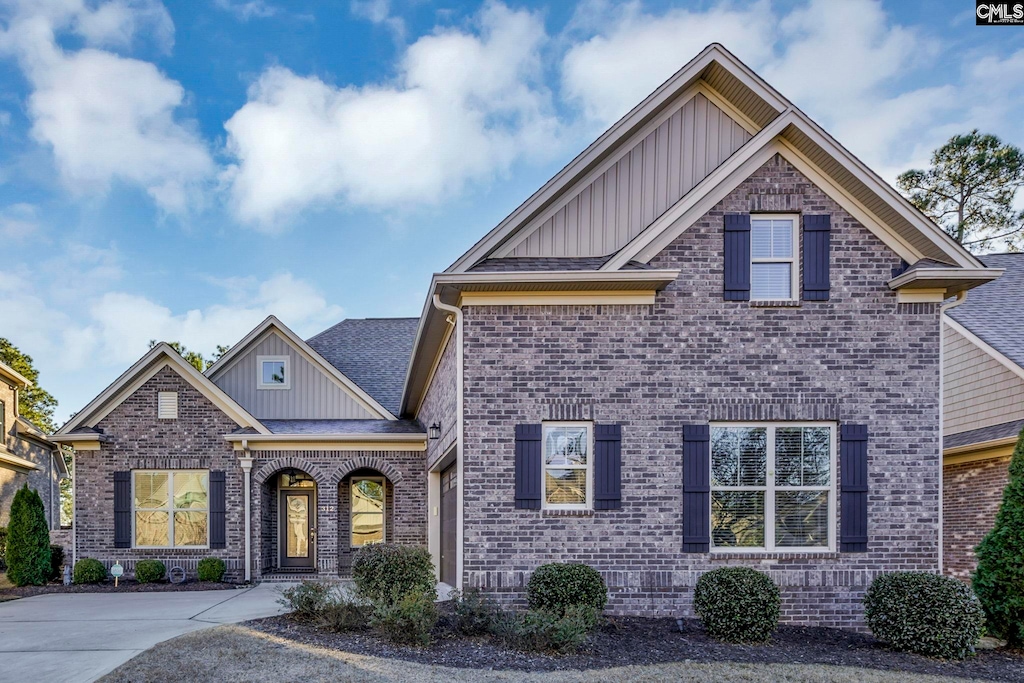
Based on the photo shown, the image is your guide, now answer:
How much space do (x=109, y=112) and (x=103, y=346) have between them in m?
24.2

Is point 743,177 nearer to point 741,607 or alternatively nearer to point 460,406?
point 460,406

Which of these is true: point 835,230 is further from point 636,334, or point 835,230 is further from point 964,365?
point 964,365

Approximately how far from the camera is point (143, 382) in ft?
48.2

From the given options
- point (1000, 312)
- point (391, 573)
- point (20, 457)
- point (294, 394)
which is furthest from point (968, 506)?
point (20, 457)

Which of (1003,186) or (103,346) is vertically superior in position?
(1003,186)

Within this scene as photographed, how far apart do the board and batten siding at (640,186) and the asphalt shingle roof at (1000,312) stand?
22.4 ft

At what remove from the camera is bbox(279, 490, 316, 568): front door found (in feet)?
53.6

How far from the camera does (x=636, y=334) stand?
9156 millimetres

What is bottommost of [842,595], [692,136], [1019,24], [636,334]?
[842,595]

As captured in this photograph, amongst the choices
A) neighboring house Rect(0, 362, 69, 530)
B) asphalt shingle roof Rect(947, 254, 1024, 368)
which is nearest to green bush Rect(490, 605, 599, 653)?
asphalt shingle roof Rect(947, 254, 1024, 368)

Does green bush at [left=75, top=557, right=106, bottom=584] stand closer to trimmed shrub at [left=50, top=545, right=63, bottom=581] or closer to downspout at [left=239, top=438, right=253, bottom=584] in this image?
trimmed shrub at [left=50, top=545, right=63, bottom=581]

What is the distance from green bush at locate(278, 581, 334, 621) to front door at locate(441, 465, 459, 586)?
3118mm

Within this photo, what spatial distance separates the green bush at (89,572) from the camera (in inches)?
545

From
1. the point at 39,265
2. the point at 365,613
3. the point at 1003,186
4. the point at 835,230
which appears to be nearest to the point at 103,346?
the point at 39,265
